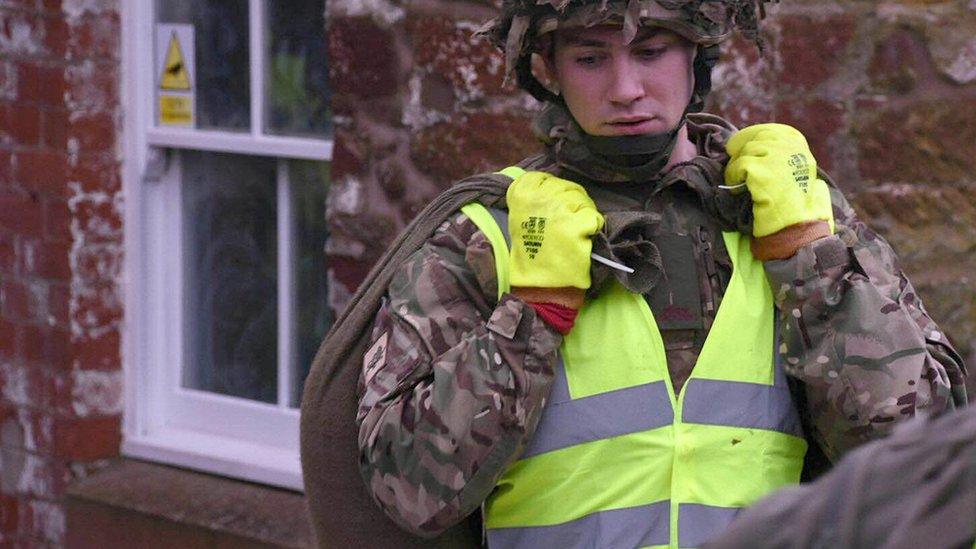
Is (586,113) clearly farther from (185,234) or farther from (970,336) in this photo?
(185,234)

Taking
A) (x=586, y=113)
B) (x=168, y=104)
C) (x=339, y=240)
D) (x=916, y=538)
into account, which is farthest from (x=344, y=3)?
(x=916, y=538)

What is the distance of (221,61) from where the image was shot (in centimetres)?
462

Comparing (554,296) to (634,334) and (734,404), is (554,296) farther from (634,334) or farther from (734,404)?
(734,404)

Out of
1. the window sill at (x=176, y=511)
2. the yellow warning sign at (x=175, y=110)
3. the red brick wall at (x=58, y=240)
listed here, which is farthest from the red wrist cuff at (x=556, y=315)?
the red brick wall at (x=58, y=240)

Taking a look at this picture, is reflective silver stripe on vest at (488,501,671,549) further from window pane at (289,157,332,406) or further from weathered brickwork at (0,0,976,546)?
window pane at (289,157,332,406)

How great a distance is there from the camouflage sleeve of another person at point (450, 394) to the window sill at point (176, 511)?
77.4 inches

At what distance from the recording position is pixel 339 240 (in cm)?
414

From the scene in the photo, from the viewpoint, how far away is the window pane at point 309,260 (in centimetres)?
450

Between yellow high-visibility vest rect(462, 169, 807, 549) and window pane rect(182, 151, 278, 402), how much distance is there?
230 cm

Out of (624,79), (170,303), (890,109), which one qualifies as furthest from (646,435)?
(170,303)

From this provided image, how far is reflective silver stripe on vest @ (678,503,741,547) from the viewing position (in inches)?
94.0

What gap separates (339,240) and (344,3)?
572mm

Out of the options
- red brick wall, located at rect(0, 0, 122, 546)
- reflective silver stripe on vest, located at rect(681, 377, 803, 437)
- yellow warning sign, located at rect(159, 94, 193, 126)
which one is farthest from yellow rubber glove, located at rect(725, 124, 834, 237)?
red brick wall, located at rect(0, 0, 122, 546)

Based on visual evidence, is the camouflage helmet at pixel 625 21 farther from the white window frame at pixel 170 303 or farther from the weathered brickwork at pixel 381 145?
the white window frame at pixel 170 303
